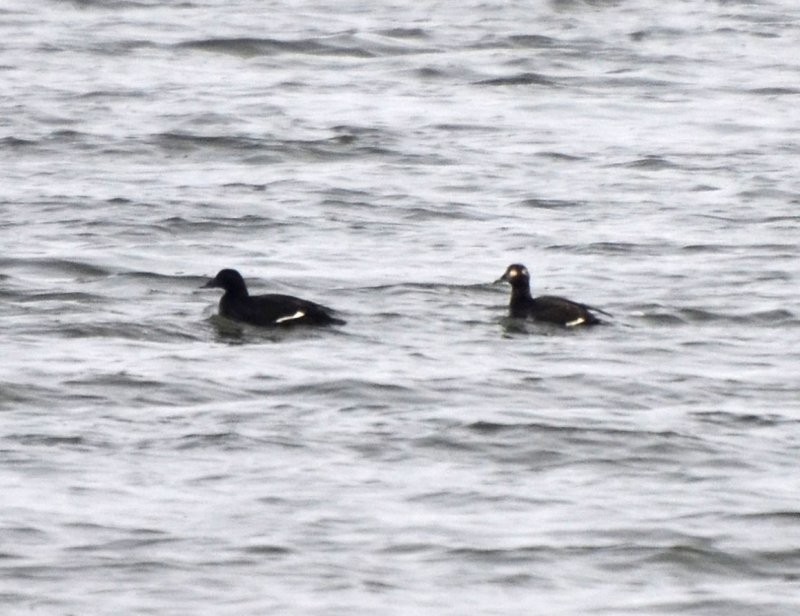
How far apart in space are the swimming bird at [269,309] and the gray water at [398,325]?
196mm

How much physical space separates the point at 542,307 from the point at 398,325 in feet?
3.07

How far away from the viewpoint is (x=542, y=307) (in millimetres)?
16219

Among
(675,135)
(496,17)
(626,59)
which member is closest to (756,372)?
(675,135)

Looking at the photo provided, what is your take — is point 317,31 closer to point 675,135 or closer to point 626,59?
point 626,59

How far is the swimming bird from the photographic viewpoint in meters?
→ 16.0

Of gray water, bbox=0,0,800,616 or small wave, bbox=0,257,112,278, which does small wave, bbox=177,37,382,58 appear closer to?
gray water, bbox=0,0,800,616

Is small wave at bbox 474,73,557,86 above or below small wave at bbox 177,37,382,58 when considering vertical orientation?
below

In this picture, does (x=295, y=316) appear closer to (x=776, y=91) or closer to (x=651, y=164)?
(x=651, y=164)

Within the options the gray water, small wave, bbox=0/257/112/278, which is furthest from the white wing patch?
small wave, bbox=0/257/112/278

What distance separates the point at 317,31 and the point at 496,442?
19183 mm

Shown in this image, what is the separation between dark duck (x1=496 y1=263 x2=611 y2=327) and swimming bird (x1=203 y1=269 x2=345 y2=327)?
1.16 meters

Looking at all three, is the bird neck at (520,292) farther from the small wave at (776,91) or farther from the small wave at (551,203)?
the small wave at (776,91)

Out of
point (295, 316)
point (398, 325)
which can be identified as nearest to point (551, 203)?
point (398, 325)

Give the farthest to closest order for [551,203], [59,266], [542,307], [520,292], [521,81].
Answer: [521,81], [551,203], [59,266], [520,292], [542,307]
